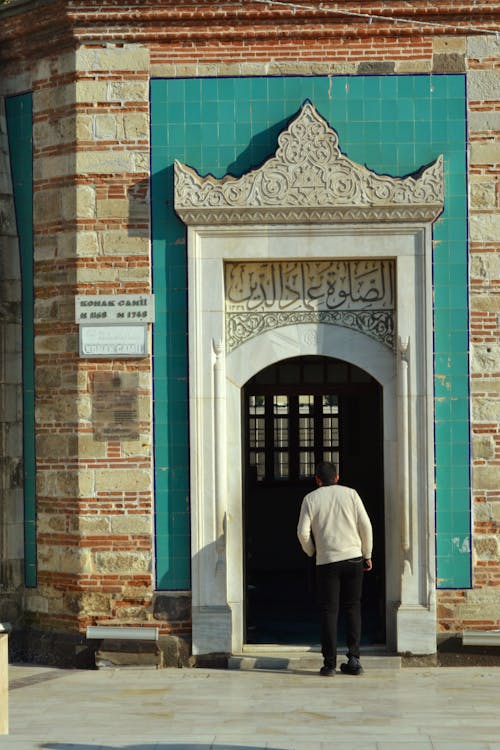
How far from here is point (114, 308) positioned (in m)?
10.8

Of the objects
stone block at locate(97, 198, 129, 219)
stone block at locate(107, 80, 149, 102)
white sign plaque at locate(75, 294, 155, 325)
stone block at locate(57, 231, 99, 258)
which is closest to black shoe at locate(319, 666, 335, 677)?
white sign plaque at locate(75, 294, 155, 325)

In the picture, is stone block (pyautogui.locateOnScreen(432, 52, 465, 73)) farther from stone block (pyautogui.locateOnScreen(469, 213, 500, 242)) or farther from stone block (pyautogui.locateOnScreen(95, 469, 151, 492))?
stone block (pyautogui.locateOnScreen(95, 469, 151, 492))

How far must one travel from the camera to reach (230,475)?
10.8 m

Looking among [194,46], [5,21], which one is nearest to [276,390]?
[194,46]

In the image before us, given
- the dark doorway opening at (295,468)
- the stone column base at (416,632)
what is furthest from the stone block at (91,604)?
the stone column base at (416,632)

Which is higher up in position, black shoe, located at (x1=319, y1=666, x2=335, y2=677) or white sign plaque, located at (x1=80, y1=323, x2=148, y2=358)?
white sign plaque, located at (x1=80, y1=323, x2=148, y2=358)

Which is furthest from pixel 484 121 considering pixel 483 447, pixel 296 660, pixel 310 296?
pixel 296 660

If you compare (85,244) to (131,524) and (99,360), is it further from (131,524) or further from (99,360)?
(131,524)

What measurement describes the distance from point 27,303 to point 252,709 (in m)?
4.16

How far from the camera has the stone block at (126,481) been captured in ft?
35.0

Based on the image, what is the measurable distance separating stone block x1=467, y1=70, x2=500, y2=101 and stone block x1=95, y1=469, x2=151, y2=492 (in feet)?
13.4

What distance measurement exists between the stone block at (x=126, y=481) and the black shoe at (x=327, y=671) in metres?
2.04

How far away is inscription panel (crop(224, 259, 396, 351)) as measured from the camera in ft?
35.5

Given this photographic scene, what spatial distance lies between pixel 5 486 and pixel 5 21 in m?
4.02
